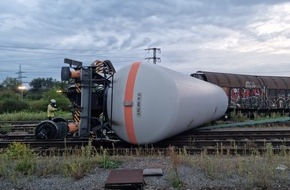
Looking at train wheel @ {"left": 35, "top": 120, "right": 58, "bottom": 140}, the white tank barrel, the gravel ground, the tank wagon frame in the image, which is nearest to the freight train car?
the tank wagon frame

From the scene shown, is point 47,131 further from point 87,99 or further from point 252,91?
point 252,91

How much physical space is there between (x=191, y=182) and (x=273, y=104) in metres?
17.7

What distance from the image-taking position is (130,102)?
8766 millimetres

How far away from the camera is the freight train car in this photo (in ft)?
69.0

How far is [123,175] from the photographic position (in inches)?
251

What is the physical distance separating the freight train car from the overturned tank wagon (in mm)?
10930

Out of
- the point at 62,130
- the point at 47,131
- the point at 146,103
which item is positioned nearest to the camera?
the point at 146,103

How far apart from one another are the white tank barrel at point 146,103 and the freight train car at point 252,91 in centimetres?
1170

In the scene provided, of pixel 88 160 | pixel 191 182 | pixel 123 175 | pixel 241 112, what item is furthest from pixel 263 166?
pixel 241 112

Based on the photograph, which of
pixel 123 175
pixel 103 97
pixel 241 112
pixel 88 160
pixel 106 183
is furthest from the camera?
pixel 241 112

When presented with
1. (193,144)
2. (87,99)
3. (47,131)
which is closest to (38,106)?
(47,131)

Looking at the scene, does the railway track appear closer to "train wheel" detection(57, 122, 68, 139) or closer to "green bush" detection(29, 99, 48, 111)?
"train wheel" detection(57, 122, 68, 139)

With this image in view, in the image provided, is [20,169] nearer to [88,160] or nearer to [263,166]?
[88,160]

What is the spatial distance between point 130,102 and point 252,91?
14.8m
